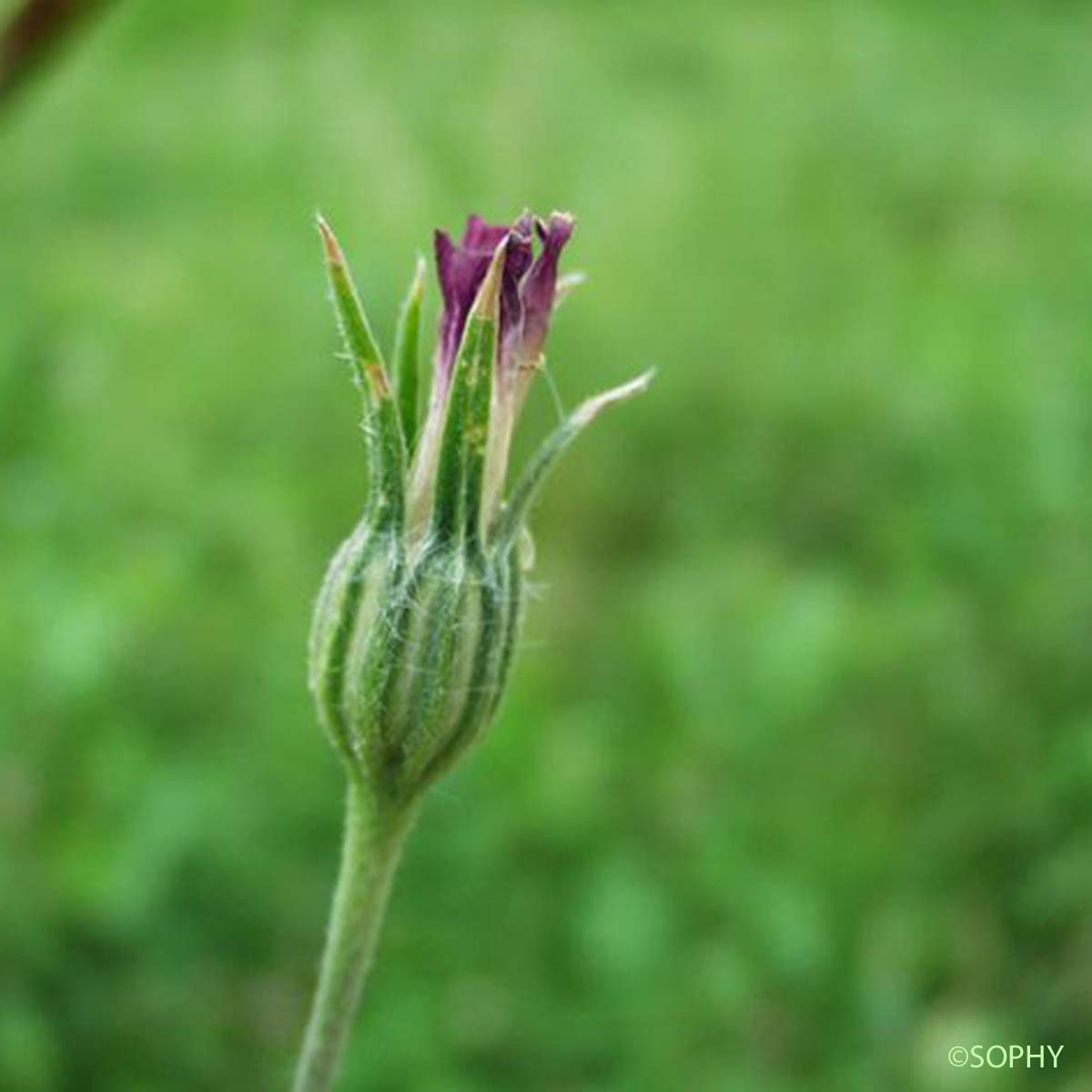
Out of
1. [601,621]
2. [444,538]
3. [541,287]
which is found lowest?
[444,538]

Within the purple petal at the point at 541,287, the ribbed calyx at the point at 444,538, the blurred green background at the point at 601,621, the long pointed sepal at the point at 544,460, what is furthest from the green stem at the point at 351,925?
the blurred green background at the point at 601,621

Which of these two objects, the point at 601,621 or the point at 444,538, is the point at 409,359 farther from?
the point at 601,621

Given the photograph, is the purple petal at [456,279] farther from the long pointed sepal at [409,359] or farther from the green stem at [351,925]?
the green stem at [351,925]

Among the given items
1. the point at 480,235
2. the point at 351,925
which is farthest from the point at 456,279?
the point at 351,925

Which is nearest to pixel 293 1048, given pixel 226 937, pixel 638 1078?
pixel 226 937

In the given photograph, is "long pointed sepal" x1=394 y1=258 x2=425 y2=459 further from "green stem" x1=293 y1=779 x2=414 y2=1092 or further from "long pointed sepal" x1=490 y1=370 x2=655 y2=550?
"green stem" x1=293 y1=779 x2=414 y2=1092

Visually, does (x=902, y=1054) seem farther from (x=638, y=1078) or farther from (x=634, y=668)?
(x=634, y=668)
